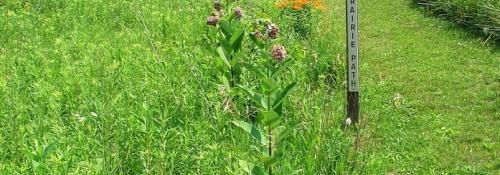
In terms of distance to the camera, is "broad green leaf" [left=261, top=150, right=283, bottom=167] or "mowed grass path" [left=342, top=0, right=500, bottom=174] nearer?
"broad green leaf" [left=261, top=150, right=283, bottom=167]

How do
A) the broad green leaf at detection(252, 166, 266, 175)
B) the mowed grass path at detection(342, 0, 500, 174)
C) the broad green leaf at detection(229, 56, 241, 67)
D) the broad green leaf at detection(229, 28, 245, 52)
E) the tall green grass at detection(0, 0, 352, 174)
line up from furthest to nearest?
the mowed grass path at detection(342, 0, 500, 174)
the broad green leaf at detection(229, 56, 241, 67)
the broad green leaf at detection(229, 28, 245, 52)
the tall green grass at detection(0, 0, 352, 174)
the broad green leaf at detection(252, 166, 266, 175)

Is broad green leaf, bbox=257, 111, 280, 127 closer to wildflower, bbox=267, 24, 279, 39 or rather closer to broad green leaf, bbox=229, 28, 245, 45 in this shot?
wildflower, bbox=267, 24, 279, 39

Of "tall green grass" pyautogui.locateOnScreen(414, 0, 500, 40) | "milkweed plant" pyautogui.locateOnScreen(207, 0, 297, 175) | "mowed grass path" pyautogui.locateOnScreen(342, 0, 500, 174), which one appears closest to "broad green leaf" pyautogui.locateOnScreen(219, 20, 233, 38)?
"milkweed plant" pyautogui.locateOnScreen(207, 0, 297, 175)

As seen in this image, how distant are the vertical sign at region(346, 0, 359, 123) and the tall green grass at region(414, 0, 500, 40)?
376cm

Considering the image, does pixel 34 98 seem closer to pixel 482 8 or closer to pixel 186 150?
pixel 186 150

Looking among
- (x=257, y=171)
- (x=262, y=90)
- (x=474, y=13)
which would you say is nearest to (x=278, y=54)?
(x=262, y=90)

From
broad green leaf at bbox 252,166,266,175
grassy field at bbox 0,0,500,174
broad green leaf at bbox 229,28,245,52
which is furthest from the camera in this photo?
broad green leaf at bbox 229,28,245,52

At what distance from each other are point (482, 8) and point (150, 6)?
4492 mm

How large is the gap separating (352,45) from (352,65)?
0.55 ft

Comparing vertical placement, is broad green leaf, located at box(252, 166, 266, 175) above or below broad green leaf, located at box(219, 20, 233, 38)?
below

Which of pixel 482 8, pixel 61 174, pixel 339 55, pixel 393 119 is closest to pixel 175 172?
pixel 61 174

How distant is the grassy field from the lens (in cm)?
357

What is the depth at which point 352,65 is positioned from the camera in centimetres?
497

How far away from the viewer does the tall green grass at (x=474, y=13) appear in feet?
26.6
